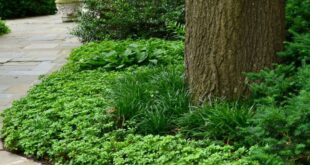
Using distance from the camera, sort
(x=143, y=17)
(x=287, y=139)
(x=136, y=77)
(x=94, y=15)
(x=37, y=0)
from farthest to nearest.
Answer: (x=37, y=0), (x=94, y=15), (x=143, y=17), (x=136, y=77), (x=287, y=139)

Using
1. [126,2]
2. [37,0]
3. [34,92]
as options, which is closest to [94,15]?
[126,2]

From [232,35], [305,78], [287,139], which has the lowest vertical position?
[287,139]

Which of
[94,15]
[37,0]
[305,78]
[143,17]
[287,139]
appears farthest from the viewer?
[37,0]

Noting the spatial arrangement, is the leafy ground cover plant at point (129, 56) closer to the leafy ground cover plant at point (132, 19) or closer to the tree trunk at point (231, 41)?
the leafy ground cover plant at point (132, 19)

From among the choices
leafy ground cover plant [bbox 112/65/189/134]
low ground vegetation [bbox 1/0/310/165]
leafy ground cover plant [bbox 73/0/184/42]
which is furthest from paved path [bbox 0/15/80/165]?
leafy ground cover plant [bbox 112/65/189/134]

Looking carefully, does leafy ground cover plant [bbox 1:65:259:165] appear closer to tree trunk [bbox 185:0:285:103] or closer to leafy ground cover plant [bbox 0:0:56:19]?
tree trunk [bbox 185:0:285:103]

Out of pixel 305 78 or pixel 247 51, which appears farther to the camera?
pixel 247 51

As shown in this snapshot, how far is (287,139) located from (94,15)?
18.8 ft

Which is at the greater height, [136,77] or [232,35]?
[232,35]

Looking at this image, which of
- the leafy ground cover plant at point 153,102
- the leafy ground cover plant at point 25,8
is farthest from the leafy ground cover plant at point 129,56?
the leafy ground cover plant at point 25,8

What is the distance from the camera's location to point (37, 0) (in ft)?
49.4

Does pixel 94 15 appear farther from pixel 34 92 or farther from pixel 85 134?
pixel 85 134

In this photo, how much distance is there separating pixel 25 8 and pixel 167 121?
12340 mm

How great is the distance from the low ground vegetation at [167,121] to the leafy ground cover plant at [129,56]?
824mm
